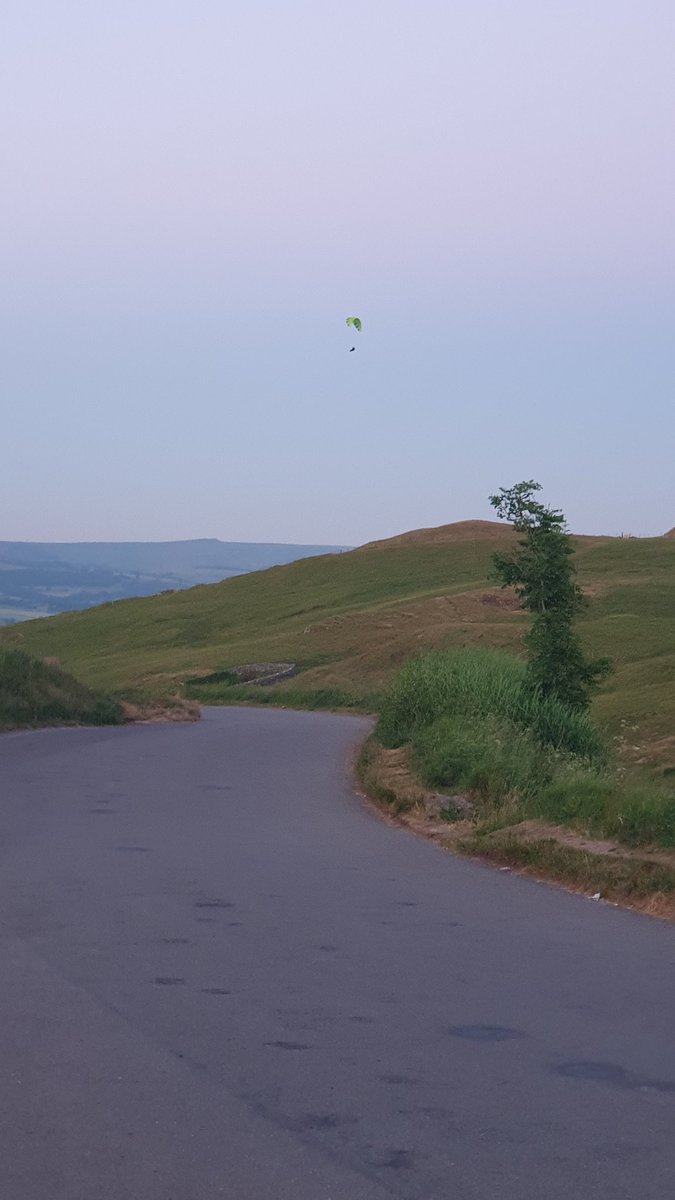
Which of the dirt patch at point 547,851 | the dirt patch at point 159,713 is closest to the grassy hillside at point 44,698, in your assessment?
the dirt patch at point 159,713

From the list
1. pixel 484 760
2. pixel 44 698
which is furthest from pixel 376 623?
pixel 484 760

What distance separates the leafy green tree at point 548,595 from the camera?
24.3 metres

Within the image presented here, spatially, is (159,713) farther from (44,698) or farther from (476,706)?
(476,706)

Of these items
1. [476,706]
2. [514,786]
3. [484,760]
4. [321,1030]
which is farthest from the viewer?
[476,706]

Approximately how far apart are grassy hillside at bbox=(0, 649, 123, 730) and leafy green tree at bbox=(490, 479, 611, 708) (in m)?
11.5

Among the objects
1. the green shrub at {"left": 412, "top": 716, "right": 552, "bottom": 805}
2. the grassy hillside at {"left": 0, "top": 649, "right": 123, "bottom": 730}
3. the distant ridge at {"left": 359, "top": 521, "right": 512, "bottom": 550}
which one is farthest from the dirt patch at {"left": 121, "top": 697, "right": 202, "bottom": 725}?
the distant ridge at {"left": 359, "top": 521, "right": 512, "bottom": 550}

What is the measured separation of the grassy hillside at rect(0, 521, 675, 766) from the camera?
49906mm

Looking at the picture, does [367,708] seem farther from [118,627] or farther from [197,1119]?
[118,627]

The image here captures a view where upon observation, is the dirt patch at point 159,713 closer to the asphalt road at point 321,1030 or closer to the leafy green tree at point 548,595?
the leafy green tree at point 548,595

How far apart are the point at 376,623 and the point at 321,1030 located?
59.6 meters

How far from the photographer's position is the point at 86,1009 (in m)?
7.02

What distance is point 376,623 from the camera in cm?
6625

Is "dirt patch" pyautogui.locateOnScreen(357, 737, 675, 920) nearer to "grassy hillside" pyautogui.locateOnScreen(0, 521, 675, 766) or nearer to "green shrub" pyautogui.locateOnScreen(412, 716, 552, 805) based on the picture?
"green shrub" pyautogui.locateOnScreen(412, 716, 552, 805)

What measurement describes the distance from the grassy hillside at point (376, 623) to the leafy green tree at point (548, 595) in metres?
4.30
